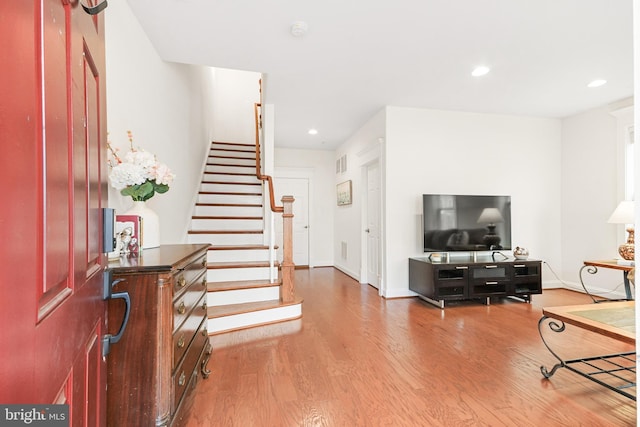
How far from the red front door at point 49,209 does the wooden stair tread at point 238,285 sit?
2230mm

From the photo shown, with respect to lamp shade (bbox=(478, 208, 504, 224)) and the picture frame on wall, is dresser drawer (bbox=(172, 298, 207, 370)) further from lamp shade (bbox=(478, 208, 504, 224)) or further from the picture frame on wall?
the picture frame on wall

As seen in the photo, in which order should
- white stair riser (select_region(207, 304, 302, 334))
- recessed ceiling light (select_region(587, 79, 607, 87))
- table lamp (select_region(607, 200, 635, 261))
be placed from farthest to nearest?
recessed ceiling light (select_region(587, 79, 607, 87)), table lamp (select_region(607, 200, 635, 261)), white stair riser (select_region(207, 304, 302, 334))

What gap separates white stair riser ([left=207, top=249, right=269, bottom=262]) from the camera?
11.4 feet

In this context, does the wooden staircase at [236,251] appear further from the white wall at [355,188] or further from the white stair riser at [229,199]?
the white wall at [355,188]

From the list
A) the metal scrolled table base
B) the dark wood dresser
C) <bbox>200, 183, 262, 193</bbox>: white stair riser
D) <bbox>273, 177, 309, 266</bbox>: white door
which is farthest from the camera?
<bbox>273, 177, 309, 266</bbox>: white door

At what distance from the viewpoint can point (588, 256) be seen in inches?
169

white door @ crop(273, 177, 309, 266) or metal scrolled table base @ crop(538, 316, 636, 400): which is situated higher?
white door @ crop(273, 177, 309, 266)

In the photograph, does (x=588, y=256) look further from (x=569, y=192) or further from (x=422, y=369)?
(x=422, y=369)

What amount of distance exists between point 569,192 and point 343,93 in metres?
3.75

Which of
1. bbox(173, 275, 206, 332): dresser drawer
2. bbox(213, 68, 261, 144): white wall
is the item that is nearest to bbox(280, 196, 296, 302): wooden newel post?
bbox(173, 275, 206, 332): dresser drawer

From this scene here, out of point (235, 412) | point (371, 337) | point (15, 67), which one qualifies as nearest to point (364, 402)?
point (235, 412)

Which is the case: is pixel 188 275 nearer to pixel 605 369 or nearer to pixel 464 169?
pixel 605 369

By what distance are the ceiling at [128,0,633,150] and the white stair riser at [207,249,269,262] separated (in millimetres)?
1908

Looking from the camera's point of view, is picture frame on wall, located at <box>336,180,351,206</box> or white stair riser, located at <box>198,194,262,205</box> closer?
white stair riser, located at <box>198,194,262,205</box>
